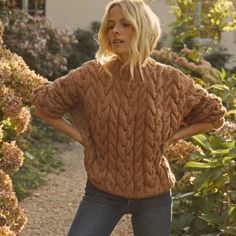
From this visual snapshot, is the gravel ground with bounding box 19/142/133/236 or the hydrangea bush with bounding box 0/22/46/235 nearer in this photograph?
the hydrangea bush with bounding box 0/22/46/235

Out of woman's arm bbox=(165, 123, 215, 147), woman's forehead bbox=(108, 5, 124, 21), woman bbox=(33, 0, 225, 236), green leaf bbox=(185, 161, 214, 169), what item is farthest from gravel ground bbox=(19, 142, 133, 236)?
woman's forehead bbox=(108, 5, 124, 21)

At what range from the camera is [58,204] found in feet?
20.8

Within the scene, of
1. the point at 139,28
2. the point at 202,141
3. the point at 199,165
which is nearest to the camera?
the point at 139,28

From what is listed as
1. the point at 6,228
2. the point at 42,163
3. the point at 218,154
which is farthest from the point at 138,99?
the point at 42,163

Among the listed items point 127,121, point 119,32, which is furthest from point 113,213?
point 119,32

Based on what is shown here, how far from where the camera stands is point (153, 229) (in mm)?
2932

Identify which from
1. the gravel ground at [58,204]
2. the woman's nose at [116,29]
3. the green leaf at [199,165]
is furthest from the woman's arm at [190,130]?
the gravel ground at [58,204]

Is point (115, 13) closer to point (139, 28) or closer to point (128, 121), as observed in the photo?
point (139, 28)

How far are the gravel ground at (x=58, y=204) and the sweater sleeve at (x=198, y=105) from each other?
2.27 m

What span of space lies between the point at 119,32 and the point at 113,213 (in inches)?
31.6

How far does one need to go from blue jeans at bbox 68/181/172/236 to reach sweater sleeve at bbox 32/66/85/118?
383mm

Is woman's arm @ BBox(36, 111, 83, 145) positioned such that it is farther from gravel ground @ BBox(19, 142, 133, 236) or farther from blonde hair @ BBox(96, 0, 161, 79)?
gravel ground @ BBox(19, 142, 133, 236)

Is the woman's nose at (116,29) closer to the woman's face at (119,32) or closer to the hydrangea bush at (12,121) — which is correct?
the woman's face at (119,32)

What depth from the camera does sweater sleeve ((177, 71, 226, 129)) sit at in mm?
3025
